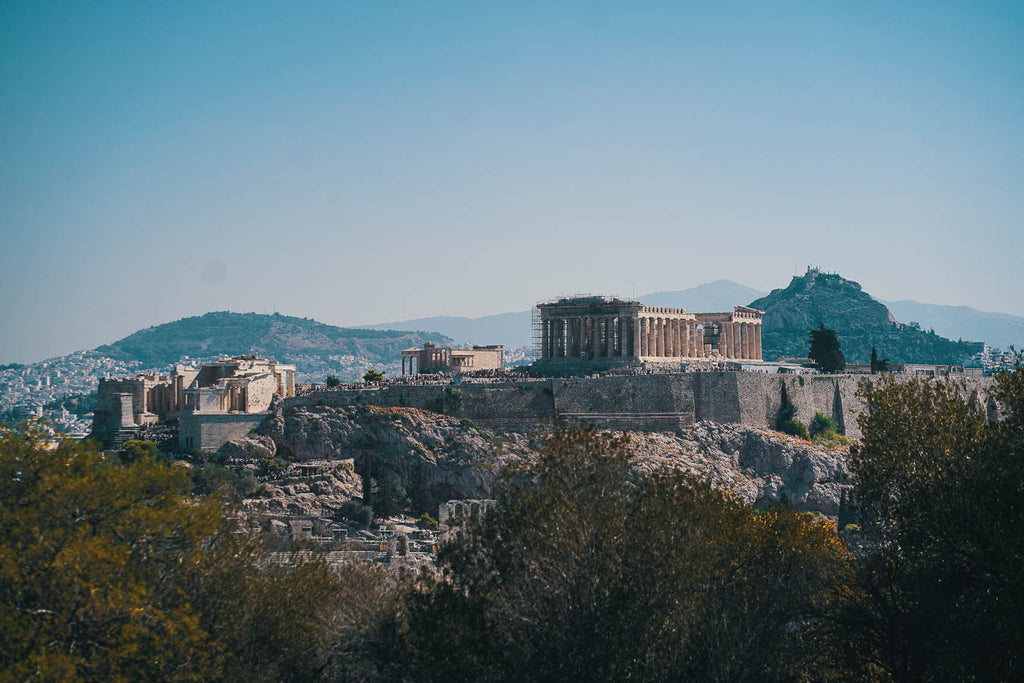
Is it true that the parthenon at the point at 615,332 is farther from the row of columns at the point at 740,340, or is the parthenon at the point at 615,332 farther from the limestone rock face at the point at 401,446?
the limestone rock face at the point at 401,446

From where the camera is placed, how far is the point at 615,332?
256ft

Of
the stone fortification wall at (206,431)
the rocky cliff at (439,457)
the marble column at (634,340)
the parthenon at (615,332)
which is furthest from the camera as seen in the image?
the parthenon at (615,332)

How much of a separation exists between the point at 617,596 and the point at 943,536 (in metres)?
7.91

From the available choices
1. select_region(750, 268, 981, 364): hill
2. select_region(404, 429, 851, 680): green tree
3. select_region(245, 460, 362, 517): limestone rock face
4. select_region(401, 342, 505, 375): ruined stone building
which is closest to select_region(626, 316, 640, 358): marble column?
select_region(401, 342, 505, 375): ruined stone building

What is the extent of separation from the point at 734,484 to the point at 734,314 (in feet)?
84.1

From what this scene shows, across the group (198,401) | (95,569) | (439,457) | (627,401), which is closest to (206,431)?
(198,401)

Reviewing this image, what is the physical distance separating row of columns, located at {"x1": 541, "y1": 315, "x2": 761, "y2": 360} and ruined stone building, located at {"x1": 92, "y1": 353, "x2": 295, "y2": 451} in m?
19.1

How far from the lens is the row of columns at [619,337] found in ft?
254

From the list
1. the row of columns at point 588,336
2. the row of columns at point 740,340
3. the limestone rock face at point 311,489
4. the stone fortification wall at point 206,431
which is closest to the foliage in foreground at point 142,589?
the limestone rock face at point 311,489

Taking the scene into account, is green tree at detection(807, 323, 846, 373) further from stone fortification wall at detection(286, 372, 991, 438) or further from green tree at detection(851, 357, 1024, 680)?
green tree at detection(851, 357, 1024, 680)

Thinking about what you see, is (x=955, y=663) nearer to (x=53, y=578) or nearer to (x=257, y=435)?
(x=53, y=578)

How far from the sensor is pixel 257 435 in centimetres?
6259

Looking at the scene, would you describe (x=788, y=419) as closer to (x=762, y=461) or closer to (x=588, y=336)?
(x=762, y=461)

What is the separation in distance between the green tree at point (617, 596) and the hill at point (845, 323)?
14060cm
